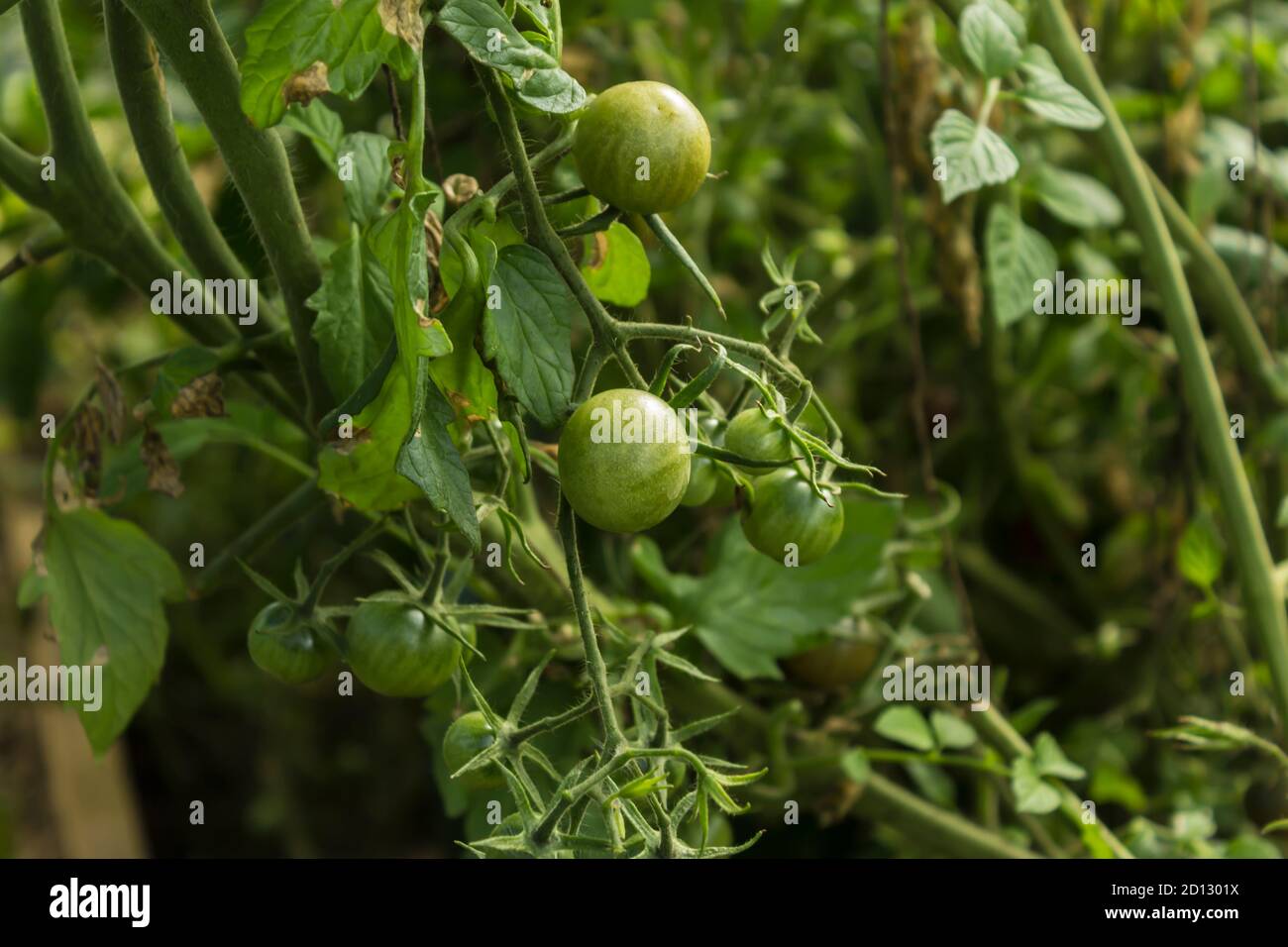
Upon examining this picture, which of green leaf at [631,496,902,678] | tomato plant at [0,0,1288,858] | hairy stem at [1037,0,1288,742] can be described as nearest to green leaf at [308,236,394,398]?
tomato plant at [0,0,1288,858]

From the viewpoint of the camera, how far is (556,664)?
64 cm

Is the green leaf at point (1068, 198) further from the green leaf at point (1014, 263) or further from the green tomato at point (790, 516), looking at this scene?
the green tomato at point (790, 516)

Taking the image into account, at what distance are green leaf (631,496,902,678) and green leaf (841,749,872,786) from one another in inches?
2.6

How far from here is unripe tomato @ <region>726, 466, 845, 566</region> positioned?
16.8 inches

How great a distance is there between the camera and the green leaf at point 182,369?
54cm

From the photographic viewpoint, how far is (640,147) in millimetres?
372

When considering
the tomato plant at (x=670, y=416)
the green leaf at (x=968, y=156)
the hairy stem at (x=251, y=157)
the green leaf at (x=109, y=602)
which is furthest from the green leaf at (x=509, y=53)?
the green leaf at (x=109, y=602)

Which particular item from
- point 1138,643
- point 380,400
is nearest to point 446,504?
point 380,400

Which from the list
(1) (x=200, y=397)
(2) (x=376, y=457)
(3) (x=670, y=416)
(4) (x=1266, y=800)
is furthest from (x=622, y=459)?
(4) (x=1266, y=800)

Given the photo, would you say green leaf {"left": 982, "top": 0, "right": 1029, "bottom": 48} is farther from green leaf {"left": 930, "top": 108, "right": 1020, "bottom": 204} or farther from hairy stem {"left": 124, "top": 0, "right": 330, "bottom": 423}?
hairy stem {"left": 124, "top": 0, "right": 330, "bottom": 423}

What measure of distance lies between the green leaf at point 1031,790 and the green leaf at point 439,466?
1.27 feet

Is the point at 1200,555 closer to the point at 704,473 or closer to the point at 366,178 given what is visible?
the point at 704,473

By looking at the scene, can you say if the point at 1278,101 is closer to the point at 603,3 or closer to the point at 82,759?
the point at 603,3
